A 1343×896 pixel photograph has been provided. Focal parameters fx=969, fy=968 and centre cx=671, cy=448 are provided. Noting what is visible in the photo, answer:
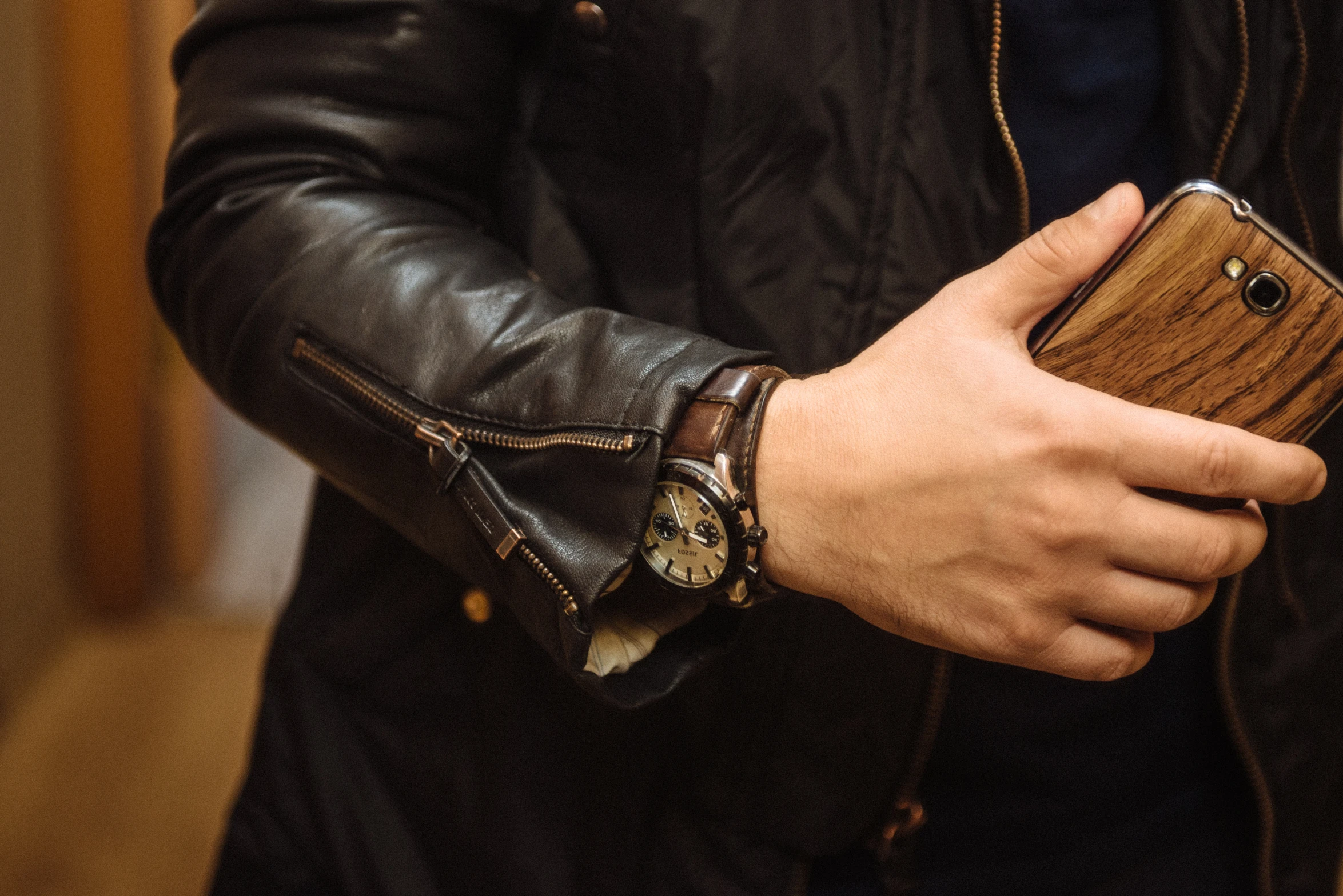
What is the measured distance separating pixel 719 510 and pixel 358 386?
9.7 inches

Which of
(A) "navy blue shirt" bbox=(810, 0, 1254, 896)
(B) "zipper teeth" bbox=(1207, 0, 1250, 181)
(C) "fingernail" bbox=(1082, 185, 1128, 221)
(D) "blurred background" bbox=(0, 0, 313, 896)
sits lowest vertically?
(D) "blurred background" bbox=(0, 0, 313, 896)

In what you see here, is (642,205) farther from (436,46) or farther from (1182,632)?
(1182,632)

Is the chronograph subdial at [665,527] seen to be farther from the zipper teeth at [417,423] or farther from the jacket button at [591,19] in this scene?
the jacket button at [591,19]

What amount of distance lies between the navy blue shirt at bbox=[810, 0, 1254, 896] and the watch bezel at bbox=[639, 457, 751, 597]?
276 mm

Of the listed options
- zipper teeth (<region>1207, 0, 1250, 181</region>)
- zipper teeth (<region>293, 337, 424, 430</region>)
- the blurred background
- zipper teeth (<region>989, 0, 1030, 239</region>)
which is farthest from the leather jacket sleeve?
the blurred background

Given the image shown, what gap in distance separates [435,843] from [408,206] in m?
0.51

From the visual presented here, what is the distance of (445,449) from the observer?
58 centimetres

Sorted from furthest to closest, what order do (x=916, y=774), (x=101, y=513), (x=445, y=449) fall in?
(x=101, y=513)
(x=916, y=774)
(x=445, y=449)

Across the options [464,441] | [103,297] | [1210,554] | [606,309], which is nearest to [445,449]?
[464,441]

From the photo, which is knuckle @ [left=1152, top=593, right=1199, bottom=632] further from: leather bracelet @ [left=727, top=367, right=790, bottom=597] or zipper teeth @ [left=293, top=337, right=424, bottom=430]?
zipper teeth @ [left=293, top=337, right=424, bottom=430]

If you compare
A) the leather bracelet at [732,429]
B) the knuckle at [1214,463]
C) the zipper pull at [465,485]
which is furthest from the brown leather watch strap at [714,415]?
the knuckle at [1214,463]

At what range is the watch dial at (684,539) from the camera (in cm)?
53

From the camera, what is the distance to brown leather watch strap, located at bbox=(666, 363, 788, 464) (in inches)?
20.8

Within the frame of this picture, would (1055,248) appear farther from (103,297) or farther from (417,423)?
(103,297)
